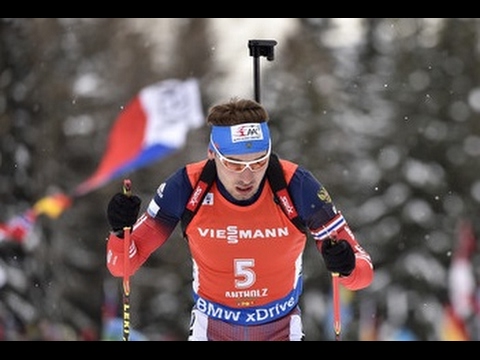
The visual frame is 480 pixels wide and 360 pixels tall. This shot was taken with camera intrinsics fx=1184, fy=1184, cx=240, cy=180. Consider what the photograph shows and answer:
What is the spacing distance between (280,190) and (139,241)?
946 millimetres

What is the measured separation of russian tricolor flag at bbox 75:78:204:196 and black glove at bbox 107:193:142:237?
18.1 m

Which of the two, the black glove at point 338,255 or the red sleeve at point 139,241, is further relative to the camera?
the red sleeve at point 139,241

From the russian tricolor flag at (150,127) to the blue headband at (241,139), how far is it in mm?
18092

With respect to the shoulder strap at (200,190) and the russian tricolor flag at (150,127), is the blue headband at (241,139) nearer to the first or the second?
the shoulder strap at (200,190)

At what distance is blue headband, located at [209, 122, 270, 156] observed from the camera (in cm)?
646

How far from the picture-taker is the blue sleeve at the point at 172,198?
672 cm

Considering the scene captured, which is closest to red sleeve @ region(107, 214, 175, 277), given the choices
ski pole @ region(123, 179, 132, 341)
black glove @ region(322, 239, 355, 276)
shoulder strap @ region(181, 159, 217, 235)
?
ski pole @ region(123, 179, 132, 341)

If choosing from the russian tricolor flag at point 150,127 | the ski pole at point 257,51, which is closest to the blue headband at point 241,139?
the ski pole at point 257,51

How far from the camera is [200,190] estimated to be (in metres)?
6.65

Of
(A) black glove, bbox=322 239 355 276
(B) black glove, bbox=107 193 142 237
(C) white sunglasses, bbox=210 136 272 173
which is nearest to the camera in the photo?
(A) black glove, bbox=322 239 355 276

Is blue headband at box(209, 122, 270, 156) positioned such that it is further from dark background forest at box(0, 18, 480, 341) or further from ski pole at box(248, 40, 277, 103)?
dark background forest at box(0, 18, 480, 341)
